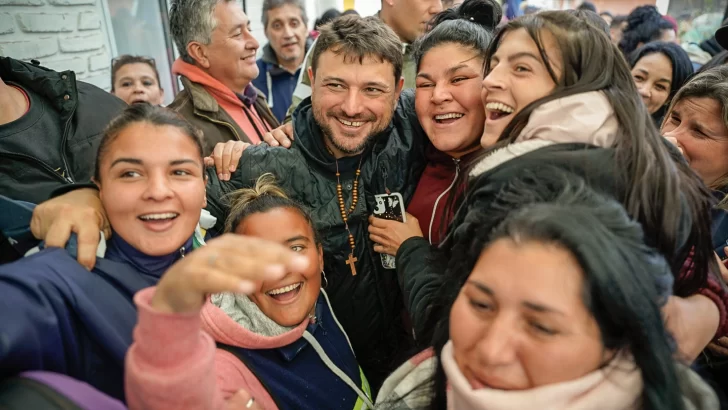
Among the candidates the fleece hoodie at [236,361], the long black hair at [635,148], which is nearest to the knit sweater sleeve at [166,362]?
the fleece hoodie at [236,361]

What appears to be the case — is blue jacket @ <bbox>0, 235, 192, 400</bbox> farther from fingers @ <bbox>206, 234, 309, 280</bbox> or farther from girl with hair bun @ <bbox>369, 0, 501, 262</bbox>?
girl with hair bun @ <bbox>369, 0, 501, 262</bbox>

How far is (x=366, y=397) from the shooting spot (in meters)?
1.41

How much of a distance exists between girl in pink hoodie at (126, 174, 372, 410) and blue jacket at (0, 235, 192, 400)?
0.20m

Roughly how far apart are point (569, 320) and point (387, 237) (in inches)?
33.7

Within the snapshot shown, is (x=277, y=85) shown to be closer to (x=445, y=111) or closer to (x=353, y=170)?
(x=353, y=170)

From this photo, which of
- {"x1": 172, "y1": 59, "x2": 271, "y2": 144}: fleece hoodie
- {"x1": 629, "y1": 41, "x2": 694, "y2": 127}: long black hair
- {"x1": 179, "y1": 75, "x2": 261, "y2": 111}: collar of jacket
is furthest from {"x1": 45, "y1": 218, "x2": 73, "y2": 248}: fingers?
{"x1": 629, "y1": 41, "x2": 694, "y2": 127}: long black hair

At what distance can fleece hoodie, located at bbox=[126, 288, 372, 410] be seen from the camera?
0.71 m

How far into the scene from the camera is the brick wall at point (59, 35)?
2.13 meters

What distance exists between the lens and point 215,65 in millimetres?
2521

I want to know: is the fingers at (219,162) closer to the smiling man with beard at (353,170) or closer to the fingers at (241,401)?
the smiling man with beard at (353,170)

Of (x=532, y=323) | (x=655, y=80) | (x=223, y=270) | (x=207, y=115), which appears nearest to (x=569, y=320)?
(x=532, y=323)

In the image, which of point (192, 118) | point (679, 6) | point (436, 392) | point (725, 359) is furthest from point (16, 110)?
point (679, 6)

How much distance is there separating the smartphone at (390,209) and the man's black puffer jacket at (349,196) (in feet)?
0.11

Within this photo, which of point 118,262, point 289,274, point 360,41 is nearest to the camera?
point 118,262
